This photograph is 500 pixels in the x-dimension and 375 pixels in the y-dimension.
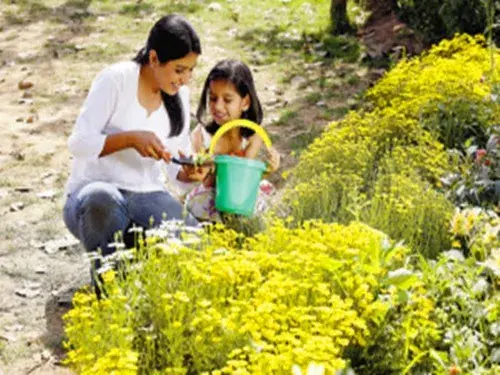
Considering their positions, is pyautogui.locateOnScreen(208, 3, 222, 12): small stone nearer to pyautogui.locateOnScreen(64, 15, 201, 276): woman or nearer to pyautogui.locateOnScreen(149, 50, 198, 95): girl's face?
pyautogui.locateOnScreen(64, 15, 201, 276): woman

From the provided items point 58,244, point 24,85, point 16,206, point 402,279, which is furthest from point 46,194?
point 402,279

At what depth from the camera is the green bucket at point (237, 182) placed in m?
3.83

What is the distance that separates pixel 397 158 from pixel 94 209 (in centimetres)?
148

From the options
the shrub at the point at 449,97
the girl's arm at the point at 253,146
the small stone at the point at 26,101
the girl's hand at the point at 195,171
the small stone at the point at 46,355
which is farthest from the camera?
the small stone at the point at 26,101

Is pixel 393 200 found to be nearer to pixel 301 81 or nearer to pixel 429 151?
pixel 429 151

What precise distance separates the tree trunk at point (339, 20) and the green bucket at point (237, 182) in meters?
4.71

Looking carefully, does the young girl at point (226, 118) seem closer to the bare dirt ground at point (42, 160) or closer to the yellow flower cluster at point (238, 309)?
the bare dirt ground at point (42, 160)

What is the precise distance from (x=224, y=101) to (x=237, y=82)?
0.38 ft

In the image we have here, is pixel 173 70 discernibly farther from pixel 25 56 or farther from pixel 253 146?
pixel 25 56

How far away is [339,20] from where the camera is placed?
27.3 ft

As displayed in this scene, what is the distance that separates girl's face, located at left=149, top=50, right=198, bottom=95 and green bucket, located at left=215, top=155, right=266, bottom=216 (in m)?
0.36

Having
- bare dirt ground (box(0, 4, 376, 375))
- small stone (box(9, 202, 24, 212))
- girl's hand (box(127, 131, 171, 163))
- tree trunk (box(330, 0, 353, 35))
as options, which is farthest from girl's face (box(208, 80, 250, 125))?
tree trunk (box(330, 0, 353, 35))

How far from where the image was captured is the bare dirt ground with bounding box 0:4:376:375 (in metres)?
3.92

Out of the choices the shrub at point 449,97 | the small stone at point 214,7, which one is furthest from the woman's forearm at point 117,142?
the small stone at point 214,7
